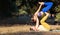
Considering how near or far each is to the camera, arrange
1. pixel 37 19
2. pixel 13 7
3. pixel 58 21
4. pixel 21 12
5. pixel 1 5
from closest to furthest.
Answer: pixel 37 19 → pixel 58 21 → pixel 1 5 → pixel 13 7 → pixel 21 12

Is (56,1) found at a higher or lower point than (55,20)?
higher

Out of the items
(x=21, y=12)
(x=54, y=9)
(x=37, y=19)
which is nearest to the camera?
(x=37, y=19)

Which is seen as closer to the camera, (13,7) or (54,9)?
(54,9)

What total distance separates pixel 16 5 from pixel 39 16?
1810 centimetres

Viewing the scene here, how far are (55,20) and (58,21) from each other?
374 mm

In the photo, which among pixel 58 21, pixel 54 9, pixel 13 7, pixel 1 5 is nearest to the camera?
pixel 58 21

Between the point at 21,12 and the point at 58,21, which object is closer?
the point at 58,21

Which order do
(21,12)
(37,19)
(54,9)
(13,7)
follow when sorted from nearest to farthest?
(37,19)
(54,9)
(13,7)
(21,12)

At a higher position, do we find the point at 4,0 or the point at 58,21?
the point at 4,0

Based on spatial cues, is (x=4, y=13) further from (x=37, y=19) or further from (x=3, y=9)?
(x=37, y=19)

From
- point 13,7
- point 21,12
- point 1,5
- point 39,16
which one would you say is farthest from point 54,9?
point 21,12

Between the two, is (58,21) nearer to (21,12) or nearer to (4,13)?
(4,13)

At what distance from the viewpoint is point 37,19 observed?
8.67 meters

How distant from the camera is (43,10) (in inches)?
346
